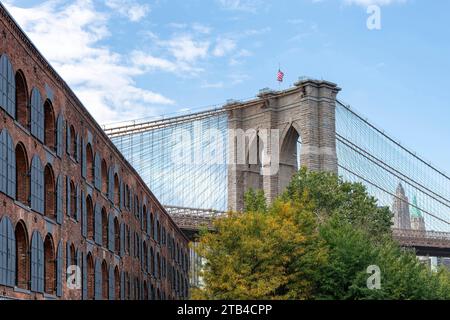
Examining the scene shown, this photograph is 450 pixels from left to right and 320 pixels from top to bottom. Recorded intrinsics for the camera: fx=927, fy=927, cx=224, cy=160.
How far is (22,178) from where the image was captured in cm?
3438

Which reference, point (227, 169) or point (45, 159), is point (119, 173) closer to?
point (45, 159)

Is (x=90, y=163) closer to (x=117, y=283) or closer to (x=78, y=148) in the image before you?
(x=78, y=148)

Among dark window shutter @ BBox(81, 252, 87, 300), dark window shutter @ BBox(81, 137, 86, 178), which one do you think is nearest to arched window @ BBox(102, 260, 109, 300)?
dark window shutter @ BBox(81, 252, 87, 300)

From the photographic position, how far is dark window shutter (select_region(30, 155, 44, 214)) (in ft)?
115

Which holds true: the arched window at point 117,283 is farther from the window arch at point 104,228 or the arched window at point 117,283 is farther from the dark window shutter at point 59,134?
the dark window shutter at point 59,134

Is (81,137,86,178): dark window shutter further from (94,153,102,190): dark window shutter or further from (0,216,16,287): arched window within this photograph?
(0,216,16,287): arched window

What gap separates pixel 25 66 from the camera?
34.8 m

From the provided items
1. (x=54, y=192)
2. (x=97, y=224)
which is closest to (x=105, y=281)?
(x=97, y=224)

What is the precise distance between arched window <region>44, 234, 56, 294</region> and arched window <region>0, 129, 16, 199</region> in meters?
5.26

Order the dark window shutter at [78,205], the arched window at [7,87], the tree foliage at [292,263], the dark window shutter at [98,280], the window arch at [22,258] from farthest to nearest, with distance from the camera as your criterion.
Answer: the tree foliage at [292,263] < the dark window shutter at [98,280] < the dark window shutter at [78,205] < the window arch at [22,258] < the arched window at [7,87]

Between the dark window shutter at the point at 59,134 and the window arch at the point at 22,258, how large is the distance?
5.87 meters

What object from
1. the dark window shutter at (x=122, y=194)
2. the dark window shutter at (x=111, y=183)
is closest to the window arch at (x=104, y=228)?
the dark window shutter at (x=111, y=183)

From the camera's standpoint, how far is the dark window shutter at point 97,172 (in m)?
46.8

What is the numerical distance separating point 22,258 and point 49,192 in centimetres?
482
